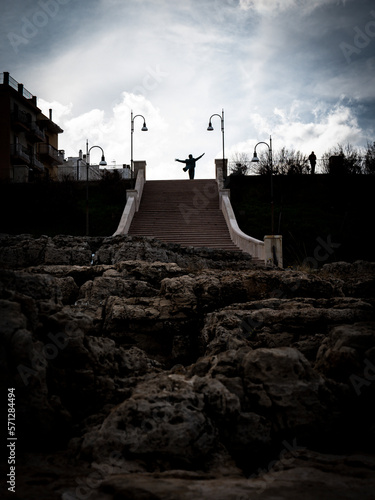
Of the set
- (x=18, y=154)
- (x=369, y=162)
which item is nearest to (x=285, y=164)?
(x=369, y=162)

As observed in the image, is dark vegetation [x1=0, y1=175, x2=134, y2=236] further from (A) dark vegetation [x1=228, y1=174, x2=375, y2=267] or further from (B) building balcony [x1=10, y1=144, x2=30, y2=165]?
(B) building balcony [x1=10, y1=144, x2=30, y2=165]

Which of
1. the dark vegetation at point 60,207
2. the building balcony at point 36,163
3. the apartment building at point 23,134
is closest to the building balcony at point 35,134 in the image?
the apartment building at point 23,134

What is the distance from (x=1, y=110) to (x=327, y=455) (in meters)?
42.5

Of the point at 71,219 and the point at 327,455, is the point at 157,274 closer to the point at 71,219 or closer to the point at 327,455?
the point at 327,455

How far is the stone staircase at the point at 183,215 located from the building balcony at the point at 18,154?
59.8 feet

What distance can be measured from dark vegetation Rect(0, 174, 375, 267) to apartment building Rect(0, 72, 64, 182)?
9305 mm

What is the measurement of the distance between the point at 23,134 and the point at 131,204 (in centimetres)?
2617

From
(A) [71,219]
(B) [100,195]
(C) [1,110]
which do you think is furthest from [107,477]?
(C) [1,110]

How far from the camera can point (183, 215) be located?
21.6 metres

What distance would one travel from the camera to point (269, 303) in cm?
533

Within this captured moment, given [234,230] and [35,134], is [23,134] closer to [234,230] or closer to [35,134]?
[35,134]

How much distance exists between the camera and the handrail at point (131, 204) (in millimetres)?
19000

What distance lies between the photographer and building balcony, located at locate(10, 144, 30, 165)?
3859 cm

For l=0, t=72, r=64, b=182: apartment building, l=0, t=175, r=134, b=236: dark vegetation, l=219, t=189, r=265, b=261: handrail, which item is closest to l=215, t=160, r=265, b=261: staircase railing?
l=219, t=189, r=265, b=261: handrail
